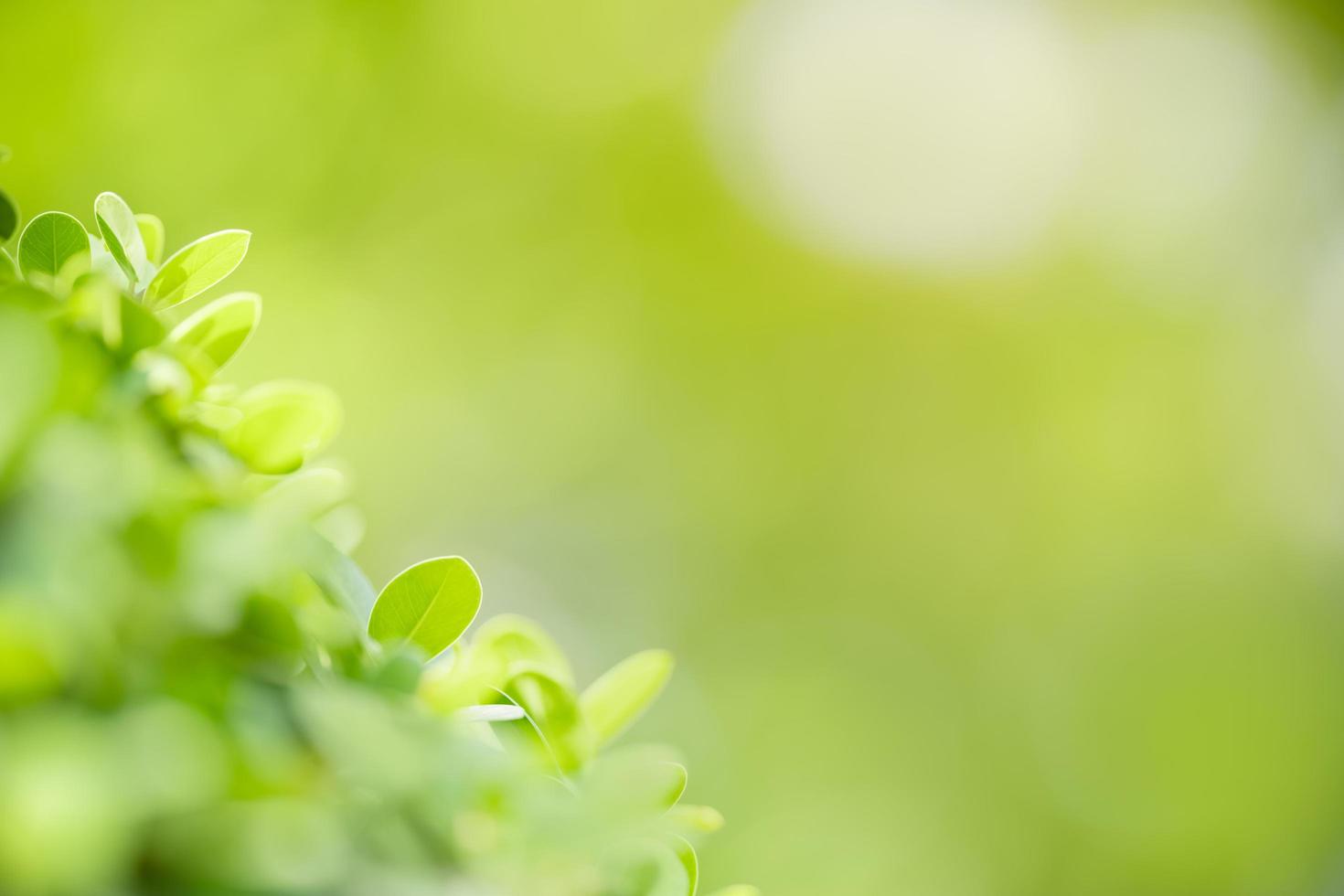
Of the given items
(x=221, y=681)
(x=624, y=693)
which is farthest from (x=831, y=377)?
(x=221, y=681)

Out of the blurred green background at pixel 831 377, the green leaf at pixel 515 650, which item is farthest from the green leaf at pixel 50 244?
the blurred green background at pixel 831 377

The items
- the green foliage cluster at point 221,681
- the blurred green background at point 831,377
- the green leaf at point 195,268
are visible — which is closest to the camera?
the green foliage cluster at point 221,681

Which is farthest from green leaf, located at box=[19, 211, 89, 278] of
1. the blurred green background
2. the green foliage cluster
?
Result: the blurred green background

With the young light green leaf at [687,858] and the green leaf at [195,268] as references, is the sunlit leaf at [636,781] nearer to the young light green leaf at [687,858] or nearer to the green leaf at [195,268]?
the young light green leaf at [687,858]

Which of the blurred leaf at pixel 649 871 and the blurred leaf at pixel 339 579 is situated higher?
the blurred leaf at pixel 339 579

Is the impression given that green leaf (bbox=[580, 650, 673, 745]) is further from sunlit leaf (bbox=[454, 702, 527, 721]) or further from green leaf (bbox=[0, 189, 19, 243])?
green leaf (bbox=[0, 189, 19, 243])

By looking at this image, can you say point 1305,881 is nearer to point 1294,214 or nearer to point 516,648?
point 1294,214

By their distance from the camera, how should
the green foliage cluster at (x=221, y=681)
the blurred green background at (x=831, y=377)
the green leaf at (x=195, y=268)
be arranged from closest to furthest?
the green foliage cluster at (x=221, y=681)
the green leaf at (x=195, y=268)
the blurred green background at (x=831, y=377)

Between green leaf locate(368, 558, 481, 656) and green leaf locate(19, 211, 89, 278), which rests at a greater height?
green leaf locate(19, 211, 89, 278)
